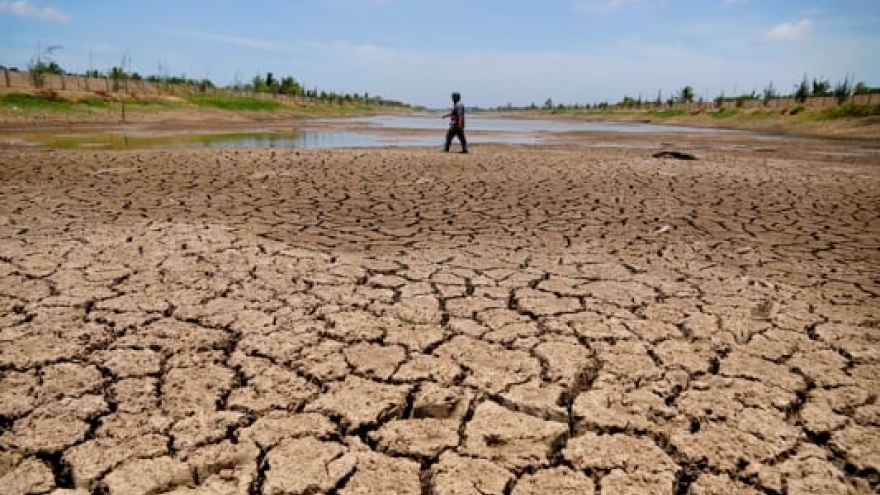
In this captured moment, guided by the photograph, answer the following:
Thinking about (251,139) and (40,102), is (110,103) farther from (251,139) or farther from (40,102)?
(251,139)

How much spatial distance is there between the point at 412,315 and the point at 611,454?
124cm

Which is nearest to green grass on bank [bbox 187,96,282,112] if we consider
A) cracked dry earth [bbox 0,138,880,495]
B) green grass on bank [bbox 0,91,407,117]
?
green grass on bank [bbox 0,91,407,117]

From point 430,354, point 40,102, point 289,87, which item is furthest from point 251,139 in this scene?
point 289,87

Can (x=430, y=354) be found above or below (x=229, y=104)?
below

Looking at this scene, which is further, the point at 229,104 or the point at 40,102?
the point at 229,104

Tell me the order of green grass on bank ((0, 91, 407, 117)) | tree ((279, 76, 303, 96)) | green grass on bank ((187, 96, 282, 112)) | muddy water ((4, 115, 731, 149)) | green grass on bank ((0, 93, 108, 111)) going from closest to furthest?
muddy water ((4, 115, 731, 149)) < green grass on bank ((0, 93, 108, 111)) < green grass on bank ((0, 91, 407, 117)) < green grass on bank ((187, 96, 282, 112)) < tree ((279, 76, 303, 96))

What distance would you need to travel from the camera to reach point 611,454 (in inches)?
66.0

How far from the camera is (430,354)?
226 centimetres

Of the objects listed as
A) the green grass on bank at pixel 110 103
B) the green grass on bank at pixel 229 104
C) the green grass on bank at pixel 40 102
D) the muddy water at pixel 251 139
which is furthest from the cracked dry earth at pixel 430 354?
the green grass on bank at pixel 229 104

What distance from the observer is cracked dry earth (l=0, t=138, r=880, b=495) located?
160 centimetres

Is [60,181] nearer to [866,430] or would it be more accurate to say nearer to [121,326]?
[121,326]

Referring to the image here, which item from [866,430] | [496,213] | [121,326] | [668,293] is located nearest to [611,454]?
[866,430]

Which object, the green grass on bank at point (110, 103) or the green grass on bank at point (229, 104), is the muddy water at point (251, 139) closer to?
the green grass on bank at point (110, 103)

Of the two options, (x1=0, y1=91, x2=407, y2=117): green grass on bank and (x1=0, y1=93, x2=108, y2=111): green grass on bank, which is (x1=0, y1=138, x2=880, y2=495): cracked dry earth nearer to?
(x1=0, y1=93, x2=108, y2=111): green grass on bank
